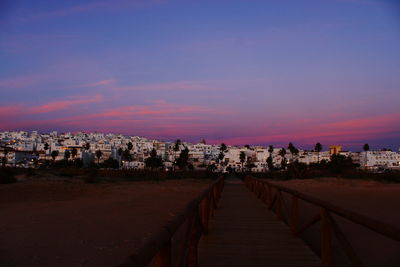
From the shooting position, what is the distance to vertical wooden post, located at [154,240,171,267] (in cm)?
290

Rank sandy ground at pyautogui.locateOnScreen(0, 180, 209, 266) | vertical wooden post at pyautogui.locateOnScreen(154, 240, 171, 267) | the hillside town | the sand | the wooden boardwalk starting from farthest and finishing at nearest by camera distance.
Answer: the hillside town → sandy ground at pyautogui.locateOnScreen(0, 180, 209, 266) → the sand → the wooden boardwalk → vertical wooden post at pyautogui.locateOnScreen(154, 240, 171, 267)

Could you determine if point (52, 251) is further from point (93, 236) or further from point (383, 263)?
point (383, 263)

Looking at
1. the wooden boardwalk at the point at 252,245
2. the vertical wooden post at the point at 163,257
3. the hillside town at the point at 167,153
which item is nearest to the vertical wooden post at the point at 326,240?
the wooden boardwalk at the point at 252,245

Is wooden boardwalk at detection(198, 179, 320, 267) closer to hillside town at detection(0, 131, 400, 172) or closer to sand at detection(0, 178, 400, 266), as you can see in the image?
sand at detection(0, 178, 400, 266)

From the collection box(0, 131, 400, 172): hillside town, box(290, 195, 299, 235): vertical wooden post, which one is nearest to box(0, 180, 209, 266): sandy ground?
box(290, 195, 299, 235): vertical wooden post

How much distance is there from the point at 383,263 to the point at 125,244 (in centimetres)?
445

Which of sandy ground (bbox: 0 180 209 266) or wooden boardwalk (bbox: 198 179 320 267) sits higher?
wooden boardwalk (bbox: 198 179 320 267)

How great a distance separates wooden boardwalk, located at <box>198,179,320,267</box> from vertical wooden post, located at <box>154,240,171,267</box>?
7.17ft

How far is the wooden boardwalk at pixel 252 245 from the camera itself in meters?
5.22

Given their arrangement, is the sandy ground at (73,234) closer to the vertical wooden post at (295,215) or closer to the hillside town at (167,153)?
the vertical wooden post at (295,215)

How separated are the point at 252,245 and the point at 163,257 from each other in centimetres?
351

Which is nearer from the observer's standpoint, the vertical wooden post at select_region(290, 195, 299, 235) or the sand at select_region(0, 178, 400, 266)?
the sand at select_region(0, 178, 400, 266)

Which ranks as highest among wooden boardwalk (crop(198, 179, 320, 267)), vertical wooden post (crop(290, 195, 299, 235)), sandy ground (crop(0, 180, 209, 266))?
vertical wooden post (crop(290, 195, 299, 235))

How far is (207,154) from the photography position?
7151 inches
